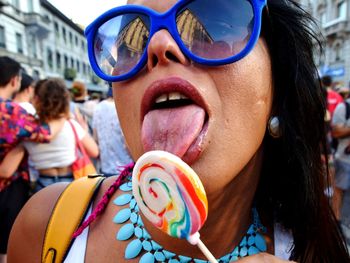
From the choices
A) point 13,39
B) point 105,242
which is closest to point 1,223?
point 105,242

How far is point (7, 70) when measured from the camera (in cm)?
304

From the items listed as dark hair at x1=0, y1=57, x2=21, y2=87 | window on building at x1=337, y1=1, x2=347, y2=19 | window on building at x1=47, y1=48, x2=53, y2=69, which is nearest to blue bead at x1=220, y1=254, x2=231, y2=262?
dark hair at x1=0, y1=57, x2=21, y2=87

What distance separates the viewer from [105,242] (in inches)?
43.9

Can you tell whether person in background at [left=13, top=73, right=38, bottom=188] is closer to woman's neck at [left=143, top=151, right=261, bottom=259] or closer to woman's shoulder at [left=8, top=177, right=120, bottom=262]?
woman's shoulder at [left=8, top=177, right=120, bottom=262]

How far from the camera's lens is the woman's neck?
3.43ft

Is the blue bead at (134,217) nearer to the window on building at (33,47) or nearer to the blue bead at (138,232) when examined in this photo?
the blue bead at (138,232)

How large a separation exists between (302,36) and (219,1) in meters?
0.36

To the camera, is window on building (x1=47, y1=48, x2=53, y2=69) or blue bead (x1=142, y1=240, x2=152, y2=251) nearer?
blue bead (x1=142, y1=240, x2=152, y2=251)

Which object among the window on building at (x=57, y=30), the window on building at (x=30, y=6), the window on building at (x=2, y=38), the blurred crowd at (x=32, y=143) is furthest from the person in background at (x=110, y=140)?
the window on building at (x=57, y=30)

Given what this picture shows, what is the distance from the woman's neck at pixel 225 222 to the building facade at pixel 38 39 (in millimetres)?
19853

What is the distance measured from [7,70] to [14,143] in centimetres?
87

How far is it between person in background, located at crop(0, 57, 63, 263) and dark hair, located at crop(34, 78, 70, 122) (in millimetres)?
69

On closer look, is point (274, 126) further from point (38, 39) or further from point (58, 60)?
point (58, 60)

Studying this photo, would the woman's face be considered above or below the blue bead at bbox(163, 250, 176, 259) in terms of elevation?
above
